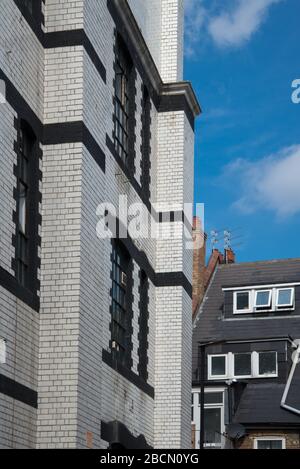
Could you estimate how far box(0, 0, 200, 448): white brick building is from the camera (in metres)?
17.7

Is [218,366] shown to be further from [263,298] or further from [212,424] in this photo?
[263,298]

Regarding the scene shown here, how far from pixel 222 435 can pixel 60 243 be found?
24.8 metres

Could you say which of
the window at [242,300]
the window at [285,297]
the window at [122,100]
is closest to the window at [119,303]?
the window at [122,100]

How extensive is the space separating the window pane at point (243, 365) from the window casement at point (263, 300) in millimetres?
2775

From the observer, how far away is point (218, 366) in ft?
149

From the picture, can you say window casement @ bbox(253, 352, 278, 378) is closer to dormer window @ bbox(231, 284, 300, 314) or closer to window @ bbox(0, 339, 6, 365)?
dormer window @ bbox(231, 284, 300, 314)

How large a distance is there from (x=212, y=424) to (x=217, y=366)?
113 inches

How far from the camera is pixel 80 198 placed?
61.6 feet

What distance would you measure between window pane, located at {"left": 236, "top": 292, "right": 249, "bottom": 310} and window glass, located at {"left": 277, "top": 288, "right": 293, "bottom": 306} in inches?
56.0

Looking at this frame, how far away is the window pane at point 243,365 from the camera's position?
44.8m

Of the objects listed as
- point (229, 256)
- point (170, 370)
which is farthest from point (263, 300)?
point (170, 370)

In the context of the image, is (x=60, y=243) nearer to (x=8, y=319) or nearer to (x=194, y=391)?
(x=8, y=319)

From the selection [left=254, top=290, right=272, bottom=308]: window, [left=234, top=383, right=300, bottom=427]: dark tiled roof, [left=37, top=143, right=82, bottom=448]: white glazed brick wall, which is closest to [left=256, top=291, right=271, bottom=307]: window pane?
[left=254, top=290, right=272, bottom=308]: window
